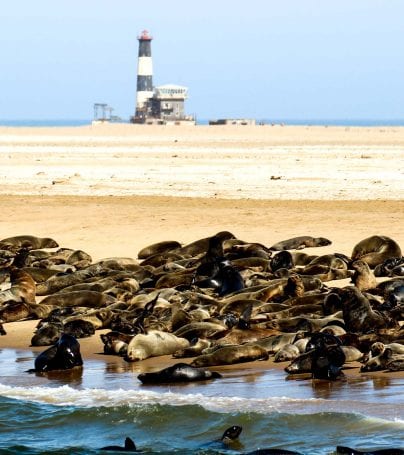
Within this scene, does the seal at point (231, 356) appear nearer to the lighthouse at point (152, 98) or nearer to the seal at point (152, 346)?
the seal at point (152, 346)

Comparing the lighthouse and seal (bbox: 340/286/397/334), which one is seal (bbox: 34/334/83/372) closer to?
seal (bbox: 340/286/397/334)

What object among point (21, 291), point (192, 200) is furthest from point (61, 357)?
point (192, 200)

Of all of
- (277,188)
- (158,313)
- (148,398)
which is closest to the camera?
(148,398)

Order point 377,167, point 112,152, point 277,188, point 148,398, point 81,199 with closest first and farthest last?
point 148,398 < point 81,199 < point 277,188 < point 377,167 < point 112,152

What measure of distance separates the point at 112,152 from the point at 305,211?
1067 inches

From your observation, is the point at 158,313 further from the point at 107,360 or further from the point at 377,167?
the point at 377,167

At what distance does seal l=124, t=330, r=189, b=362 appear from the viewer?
11.0m

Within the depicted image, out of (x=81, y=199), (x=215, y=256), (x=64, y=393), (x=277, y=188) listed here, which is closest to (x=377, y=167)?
(x=277, y=188)

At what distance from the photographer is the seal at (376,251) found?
49.4ft

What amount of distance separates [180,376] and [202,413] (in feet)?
3.65

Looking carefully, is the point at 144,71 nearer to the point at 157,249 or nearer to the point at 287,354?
the point at 157,249

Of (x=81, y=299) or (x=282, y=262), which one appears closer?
(x=81, y=299)

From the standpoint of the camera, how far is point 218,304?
40.7 feet

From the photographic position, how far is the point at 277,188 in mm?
27984
